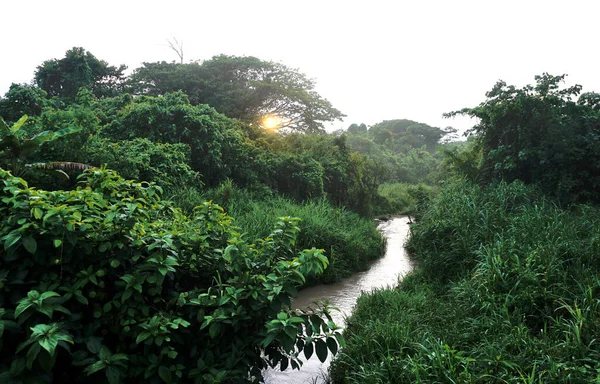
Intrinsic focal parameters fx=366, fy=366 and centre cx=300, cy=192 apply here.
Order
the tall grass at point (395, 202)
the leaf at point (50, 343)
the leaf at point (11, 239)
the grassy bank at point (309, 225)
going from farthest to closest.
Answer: the tall grass at point (395, 202), the grassy bank at point (309, 225), the leaf at point (11, 239), the leaf at point (50, 343)

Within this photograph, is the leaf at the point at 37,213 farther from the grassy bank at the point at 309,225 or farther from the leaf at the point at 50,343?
the grassy bank at the point at 309,225

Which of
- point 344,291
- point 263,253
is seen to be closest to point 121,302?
point 263,253

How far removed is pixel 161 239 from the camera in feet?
7.66

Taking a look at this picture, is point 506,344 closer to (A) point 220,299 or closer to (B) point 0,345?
(A) point 220,299

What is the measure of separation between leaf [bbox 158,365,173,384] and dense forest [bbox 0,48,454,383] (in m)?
0.01

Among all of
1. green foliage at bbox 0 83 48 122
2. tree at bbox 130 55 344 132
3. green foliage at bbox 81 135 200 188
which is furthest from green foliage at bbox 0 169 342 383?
tree at bbox 130 55 344 132

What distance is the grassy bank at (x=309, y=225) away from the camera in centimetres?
720

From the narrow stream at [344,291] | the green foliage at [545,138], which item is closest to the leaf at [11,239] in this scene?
the narrow stream at [344,291]

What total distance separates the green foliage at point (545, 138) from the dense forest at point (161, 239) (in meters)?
2.53

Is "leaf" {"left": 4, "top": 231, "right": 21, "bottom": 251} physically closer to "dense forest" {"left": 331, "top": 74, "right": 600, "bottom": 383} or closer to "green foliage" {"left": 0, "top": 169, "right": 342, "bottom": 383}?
"green foliage" {"left": 0, "top": 169, "right": 342, "bottom": 383}

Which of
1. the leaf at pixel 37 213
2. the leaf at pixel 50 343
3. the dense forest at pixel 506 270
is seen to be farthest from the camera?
the dense forest at pixel 506 270

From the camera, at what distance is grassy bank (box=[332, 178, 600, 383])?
303cm

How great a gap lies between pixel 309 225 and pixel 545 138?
5.31m

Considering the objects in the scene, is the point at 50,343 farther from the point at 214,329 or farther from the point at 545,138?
the point at 545,138
